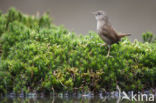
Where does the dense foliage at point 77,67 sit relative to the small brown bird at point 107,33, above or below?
below

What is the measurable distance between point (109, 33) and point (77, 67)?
31.3 inches

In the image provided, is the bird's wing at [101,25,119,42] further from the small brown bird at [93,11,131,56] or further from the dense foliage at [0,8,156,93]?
the dense foliage at [0,8,156,93]

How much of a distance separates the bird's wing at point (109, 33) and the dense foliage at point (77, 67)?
0.28 meters

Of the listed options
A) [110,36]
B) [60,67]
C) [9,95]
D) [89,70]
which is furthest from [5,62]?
[110,36]

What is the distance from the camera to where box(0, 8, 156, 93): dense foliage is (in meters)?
4.87

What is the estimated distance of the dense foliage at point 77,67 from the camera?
4.87m

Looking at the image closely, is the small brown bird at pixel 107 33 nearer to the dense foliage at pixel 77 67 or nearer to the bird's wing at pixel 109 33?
the bird's wing at pixel 109 33

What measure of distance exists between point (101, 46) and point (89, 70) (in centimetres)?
53

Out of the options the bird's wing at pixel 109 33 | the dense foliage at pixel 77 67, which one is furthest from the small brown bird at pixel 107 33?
the dense foliage at pixel 77 67

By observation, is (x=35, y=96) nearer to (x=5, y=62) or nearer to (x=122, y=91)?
(x=5, y=62)

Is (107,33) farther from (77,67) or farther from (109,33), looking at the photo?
(77,67)

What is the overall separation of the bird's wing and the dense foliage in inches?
10.9

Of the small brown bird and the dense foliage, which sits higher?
the small brown bird

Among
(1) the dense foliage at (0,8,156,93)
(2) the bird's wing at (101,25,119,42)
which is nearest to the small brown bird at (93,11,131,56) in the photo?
(2) the bird's wing at (101,25,119,42)
